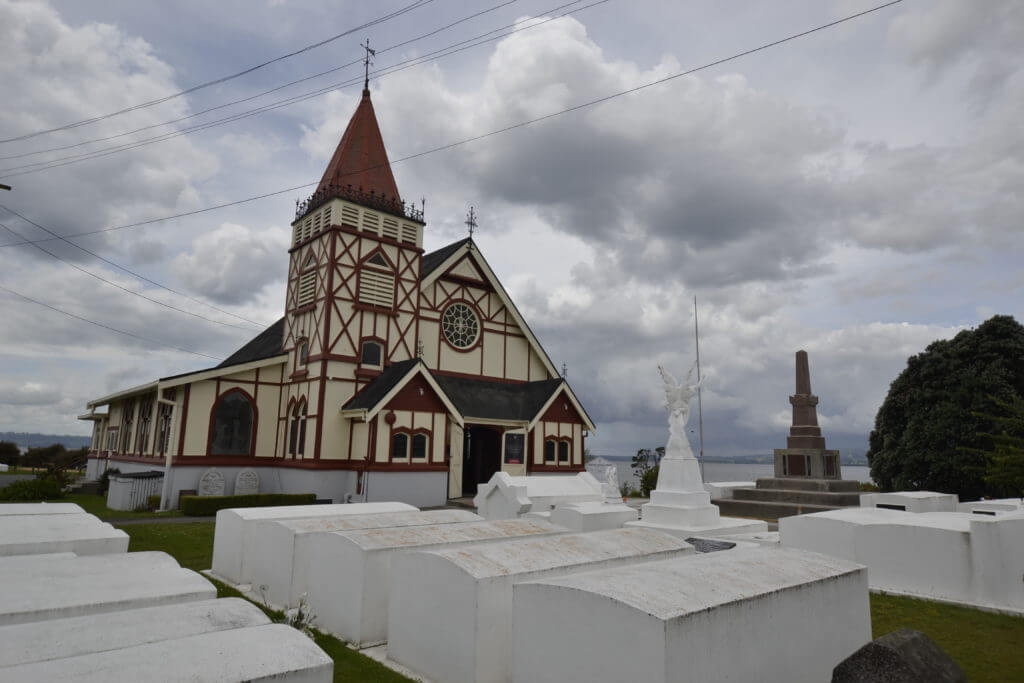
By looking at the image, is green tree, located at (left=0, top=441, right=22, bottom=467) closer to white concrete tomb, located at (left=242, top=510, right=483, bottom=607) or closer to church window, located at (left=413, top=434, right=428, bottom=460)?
church window, located at (left=413, top=434, right=428, bottom=460)

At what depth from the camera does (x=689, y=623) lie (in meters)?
5.37

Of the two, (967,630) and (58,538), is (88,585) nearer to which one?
(58,538)

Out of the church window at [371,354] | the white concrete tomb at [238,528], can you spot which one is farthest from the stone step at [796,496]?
the white concrete tomb at [238,528]

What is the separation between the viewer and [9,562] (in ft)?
21.9

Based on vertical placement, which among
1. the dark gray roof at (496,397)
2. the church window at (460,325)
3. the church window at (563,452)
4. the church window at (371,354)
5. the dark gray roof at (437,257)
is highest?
the dark gray roof at (437,257)

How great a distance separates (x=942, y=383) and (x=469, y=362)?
21.8 m

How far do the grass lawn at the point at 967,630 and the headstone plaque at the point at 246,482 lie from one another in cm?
2378

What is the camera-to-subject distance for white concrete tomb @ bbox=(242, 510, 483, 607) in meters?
10.2

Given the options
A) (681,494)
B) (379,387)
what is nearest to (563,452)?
(379,387)

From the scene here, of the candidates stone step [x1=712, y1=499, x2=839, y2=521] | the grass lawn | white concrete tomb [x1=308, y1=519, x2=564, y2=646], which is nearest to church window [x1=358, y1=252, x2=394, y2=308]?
stone step [x1=712, y1=499, x2=839, y2=521]

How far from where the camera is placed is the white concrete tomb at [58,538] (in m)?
7.80

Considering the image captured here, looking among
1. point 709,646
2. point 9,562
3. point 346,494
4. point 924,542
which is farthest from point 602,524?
point 346,494

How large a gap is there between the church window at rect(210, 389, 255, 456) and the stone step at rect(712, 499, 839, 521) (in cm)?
2049

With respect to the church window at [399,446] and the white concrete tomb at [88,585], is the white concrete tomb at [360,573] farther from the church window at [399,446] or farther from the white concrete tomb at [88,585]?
the church window at [399,446]
